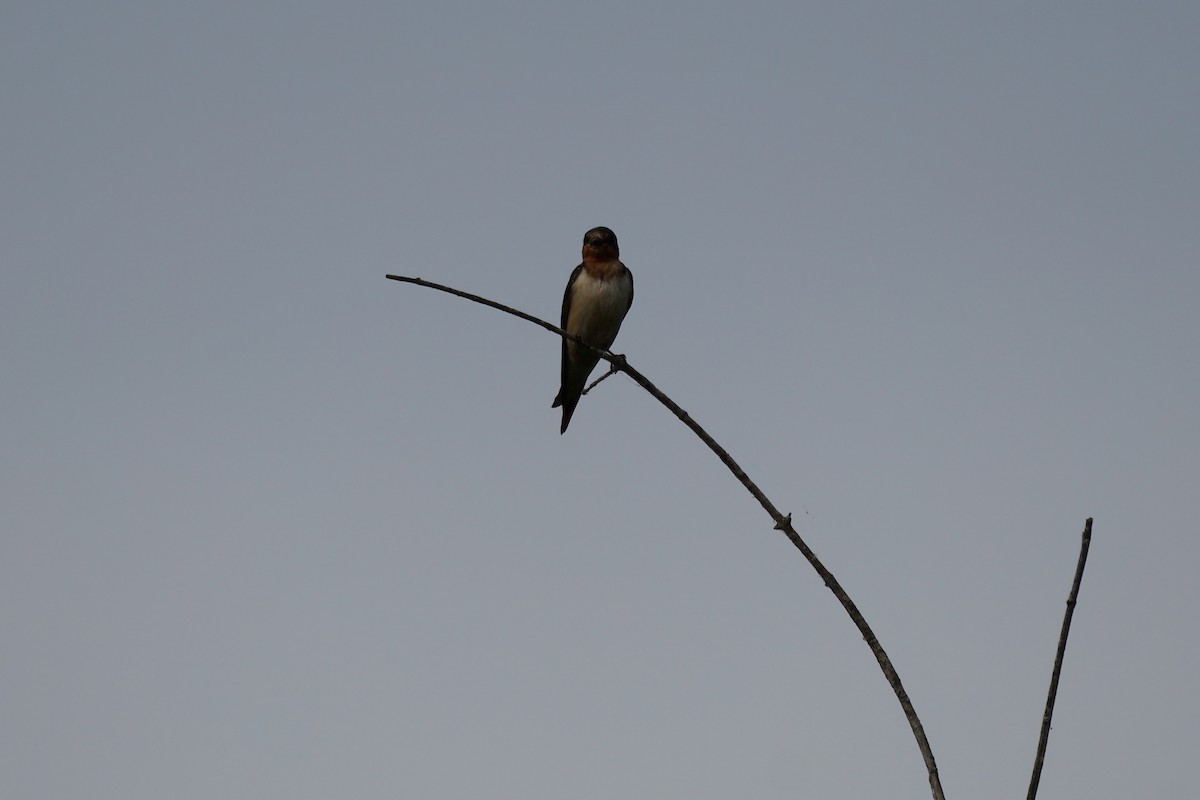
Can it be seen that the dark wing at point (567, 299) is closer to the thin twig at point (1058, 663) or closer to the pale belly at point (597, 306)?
the pale belly at point (597, 306)

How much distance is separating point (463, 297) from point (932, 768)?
174 cm

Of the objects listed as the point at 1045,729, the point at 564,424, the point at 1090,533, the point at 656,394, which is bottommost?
the point at 1045,729

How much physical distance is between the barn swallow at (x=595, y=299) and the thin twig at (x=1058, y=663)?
8973mm

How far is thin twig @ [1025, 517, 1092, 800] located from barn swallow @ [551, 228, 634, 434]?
8.97 meters

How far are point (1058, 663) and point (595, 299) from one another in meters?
9.33

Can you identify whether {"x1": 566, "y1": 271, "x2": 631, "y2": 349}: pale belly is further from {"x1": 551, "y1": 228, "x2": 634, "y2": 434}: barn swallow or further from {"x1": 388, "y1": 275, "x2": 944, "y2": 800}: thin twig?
{"x1": 388, "y1": 275, "x2": 944, "y2": 800}: thin twig

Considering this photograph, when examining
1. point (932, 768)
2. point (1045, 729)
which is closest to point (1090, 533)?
point (1045, 729)

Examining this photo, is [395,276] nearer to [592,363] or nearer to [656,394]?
[656,394]

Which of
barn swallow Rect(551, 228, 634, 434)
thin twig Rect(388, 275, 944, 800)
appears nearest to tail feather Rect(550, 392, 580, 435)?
barn swallow Rect(551, 228, 634, 434)

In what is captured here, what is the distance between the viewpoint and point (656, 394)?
10.3 feet

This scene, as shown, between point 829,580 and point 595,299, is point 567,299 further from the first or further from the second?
point 829,580

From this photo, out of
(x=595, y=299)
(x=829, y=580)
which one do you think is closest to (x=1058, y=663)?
(x=829, y=580)

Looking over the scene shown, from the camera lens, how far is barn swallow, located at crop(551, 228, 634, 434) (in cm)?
1157

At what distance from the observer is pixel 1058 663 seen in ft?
7.85
